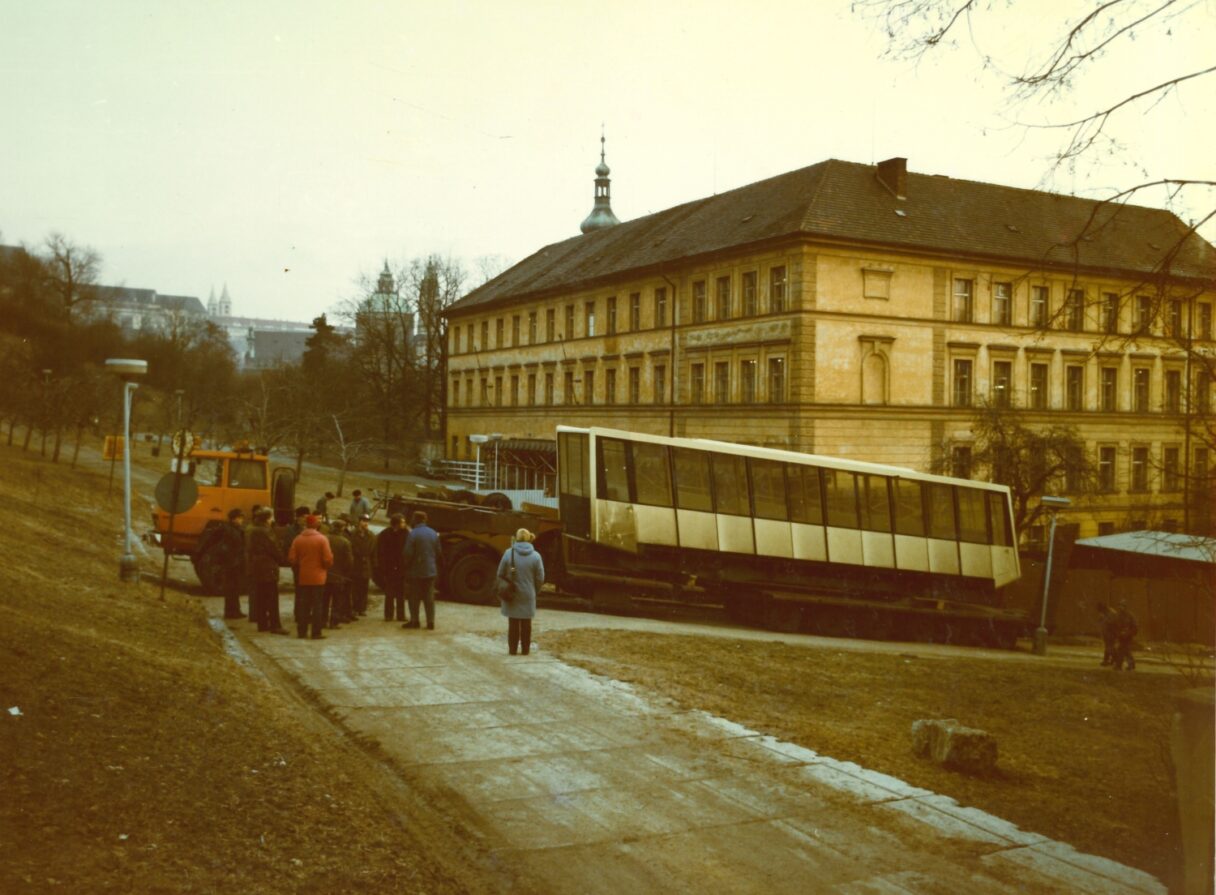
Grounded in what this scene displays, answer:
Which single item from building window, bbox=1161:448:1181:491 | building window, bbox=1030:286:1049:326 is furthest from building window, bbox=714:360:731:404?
building window, bbox=1030:286:1049:326

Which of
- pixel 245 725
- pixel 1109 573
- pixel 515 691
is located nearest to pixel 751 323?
pixel 1109 573

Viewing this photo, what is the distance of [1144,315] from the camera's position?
23.1ft

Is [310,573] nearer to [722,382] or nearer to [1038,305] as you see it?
[1038,305]

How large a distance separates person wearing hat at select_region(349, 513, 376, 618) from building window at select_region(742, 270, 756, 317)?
2616 cm

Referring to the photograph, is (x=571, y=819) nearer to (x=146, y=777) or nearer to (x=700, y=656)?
(x=146, y=777)

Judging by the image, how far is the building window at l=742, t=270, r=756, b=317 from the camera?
132ft

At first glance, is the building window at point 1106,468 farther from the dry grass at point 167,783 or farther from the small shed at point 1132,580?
the dry grass at point 167,783

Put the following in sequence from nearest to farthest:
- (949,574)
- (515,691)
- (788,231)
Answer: (515,691) → (949,574) → (788,231)

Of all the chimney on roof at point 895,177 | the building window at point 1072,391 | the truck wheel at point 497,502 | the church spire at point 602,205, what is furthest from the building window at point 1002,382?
the church spire at point 602,205

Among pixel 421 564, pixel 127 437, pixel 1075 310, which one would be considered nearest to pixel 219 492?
pixel 127 437

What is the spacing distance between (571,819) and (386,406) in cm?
6635

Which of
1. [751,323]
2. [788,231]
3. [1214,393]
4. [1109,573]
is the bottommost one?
[1109,573]

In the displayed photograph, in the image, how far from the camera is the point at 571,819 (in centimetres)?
678

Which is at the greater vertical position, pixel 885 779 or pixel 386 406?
pixel 386 406
